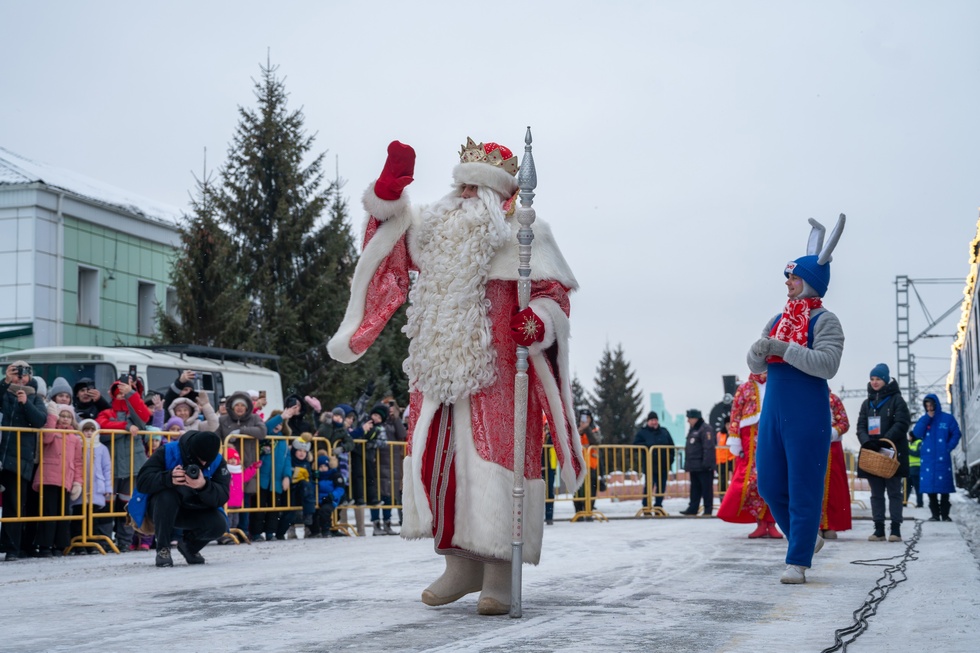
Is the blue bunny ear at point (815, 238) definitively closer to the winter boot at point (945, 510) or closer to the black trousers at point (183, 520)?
the black trousers at point (183, 520)

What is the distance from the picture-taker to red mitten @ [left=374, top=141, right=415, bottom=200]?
6266mm

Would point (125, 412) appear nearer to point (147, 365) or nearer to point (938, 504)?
point (147, 365)

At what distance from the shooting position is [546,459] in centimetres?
1903

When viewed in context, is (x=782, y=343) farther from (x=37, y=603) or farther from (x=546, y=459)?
(x=546, y=459)

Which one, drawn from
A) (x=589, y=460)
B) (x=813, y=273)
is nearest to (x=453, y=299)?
(x=813, y=273)

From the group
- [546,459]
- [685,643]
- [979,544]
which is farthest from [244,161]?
[685,643]

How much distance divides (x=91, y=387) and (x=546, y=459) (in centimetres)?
787

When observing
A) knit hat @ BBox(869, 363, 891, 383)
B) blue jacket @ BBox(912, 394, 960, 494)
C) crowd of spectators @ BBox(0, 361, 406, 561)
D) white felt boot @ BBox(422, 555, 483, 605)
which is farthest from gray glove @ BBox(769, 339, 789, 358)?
blue jacket @ BBox(912, 394, 960, 494)

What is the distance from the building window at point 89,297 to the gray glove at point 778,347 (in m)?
25.2

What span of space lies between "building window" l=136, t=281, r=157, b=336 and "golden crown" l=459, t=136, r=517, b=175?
27.1 metres

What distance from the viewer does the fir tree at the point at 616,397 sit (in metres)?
69.5

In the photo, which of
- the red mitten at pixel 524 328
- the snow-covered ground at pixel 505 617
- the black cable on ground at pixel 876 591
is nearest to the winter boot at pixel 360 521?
the snow-covered ground at pixel 505 617

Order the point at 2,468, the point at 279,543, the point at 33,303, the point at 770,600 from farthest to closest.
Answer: the point at 33,303
the point at 279,543
the point at 2,468
the point at 770,600

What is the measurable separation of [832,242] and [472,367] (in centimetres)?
266
